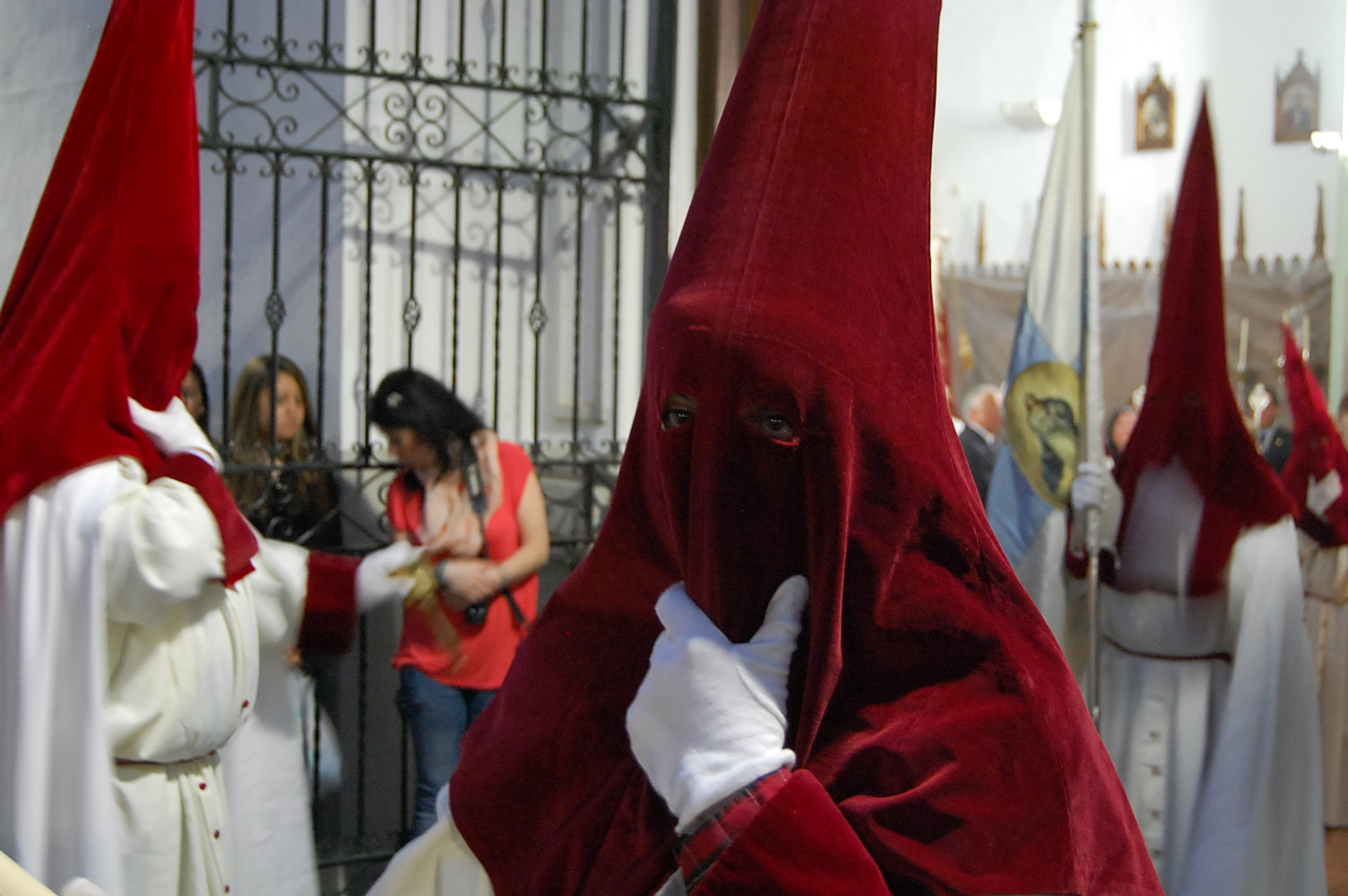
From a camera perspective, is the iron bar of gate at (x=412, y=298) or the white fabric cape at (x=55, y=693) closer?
the white fabric cape at (x=55, y=693)

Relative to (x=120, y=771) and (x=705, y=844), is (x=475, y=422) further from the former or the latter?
(x=705, y=844)

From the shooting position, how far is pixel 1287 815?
2.36 metres

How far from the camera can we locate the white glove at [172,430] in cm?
196

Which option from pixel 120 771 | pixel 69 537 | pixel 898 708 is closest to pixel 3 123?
pixel 69 537

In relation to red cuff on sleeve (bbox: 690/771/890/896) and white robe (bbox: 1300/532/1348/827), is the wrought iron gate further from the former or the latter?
red cuff on sleeve (bbox: 690/771/890/896)

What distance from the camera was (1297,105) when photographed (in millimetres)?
2611

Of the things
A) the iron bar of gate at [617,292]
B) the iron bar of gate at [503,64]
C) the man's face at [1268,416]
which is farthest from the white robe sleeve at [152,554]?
the man's face at [1268,416]

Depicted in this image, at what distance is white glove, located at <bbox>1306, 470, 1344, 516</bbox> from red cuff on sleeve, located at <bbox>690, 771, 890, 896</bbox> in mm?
1969

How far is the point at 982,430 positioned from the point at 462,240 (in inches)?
79.3

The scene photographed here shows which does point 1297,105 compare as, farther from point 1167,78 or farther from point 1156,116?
point 1156,116

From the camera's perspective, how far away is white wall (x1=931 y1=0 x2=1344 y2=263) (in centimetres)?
256

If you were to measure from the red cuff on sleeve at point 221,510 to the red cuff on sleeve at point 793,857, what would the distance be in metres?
1.31

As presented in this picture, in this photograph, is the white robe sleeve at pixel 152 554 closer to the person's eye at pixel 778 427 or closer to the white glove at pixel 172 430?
the white glove at pixel 172 430

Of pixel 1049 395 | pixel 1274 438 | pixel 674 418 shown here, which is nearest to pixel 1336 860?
pixel 1274 438
